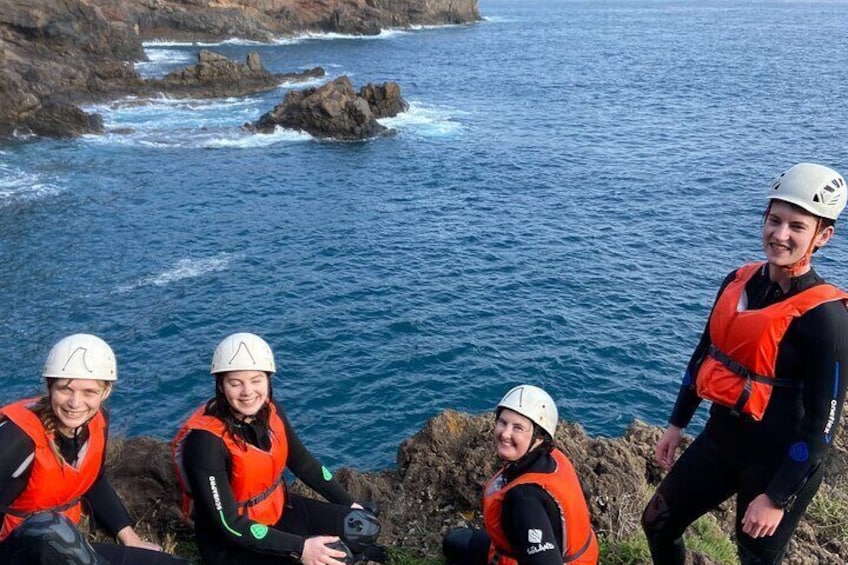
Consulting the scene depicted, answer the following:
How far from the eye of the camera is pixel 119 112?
5822 cm

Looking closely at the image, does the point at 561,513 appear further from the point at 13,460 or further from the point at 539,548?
the point at 13,460

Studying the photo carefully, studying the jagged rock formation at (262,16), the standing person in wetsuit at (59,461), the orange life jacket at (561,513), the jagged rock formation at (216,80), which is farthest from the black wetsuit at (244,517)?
the jagged rock formation at (262,16)

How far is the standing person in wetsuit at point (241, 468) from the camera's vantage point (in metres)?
6.25

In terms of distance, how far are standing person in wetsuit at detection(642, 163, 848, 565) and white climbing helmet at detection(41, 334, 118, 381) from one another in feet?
16.5

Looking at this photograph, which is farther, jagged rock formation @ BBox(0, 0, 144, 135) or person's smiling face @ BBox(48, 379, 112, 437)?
jagged rock formation @ BBox(0, 0, 144, 135)

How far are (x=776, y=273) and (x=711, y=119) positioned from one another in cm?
5942

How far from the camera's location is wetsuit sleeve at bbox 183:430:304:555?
6.20 m

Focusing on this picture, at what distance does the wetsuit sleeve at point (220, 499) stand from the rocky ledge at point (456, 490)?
2.05m

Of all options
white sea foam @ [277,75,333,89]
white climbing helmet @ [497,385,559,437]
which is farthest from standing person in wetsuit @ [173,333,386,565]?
white sea foam @ [277,75,333,89]

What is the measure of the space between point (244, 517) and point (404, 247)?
29.1 meters

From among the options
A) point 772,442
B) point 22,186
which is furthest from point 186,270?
point 772,442

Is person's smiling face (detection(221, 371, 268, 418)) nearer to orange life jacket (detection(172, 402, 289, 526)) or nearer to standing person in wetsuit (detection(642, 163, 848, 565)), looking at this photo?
orange life jacket (detection(172, 402, 289, 526))

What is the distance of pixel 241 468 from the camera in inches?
254

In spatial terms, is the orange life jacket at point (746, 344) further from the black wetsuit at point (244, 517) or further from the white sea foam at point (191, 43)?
the white sea foam at point (191, 43)
